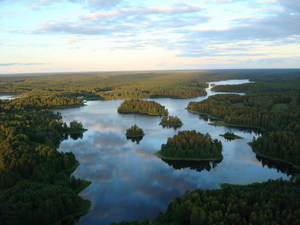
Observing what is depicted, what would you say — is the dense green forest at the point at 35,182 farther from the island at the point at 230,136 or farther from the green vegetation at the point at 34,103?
the green vegetation at the point at 34,103

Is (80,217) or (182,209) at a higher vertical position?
(182,209)

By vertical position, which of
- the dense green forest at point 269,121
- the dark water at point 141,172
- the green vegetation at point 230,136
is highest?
the dense green forest at point 269,121

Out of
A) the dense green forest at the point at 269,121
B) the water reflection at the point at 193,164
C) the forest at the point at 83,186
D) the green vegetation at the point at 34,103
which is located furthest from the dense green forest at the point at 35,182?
the green vegetation at the point at 34,103

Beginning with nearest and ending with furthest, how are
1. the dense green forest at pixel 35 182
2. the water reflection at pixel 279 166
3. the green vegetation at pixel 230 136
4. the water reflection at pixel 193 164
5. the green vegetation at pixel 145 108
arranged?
the dense green forest at pixel 35 182 < the water reflection at pixel 279 166 < the water reflection at pixel 193 164 < the green vegetation at pixel 230 136 < the green vegetation at pixel 145 108

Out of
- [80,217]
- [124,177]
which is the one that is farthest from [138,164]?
[80,217]

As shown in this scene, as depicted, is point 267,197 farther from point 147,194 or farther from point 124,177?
point 124,177

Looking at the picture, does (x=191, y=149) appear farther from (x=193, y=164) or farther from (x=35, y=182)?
(x=35, y=182)
